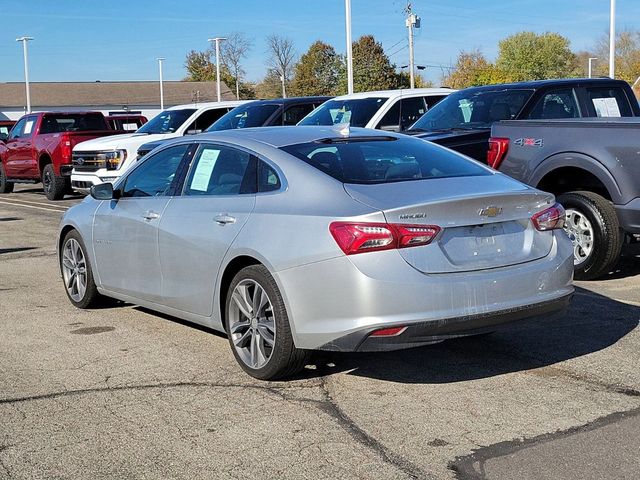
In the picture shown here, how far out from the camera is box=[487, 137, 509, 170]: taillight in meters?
8.83

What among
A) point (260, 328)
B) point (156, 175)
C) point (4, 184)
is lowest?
point (260, 328)

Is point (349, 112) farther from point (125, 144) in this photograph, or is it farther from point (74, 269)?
point (74, 269)

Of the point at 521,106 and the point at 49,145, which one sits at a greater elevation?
the point at 521,106

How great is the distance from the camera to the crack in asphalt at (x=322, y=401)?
4.17 m

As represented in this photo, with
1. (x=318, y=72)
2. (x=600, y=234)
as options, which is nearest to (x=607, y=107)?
(x=600, y=234)

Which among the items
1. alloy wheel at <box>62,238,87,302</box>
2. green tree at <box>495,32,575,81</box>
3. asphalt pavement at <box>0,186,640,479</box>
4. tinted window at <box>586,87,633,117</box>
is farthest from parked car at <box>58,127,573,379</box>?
green tree at <box>495,32,575,81</box>

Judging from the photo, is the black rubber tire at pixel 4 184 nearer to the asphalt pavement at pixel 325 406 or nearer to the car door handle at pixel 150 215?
the asphalt pavement at pixel 325 406

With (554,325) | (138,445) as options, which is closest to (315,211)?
(138,445)

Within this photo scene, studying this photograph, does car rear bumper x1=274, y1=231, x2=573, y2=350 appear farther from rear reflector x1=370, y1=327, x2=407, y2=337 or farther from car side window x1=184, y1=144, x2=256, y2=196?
car side window x1=184, y1=144, x2=256, y2=196

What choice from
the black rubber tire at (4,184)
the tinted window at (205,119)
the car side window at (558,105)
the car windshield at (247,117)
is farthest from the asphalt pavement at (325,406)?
the black rubber tire at (4,184)

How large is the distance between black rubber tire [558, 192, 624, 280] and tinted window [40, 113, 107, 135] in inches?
575

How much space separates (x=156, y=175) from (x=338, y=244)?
2395 millimetres

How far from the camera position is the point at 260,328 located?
5410mm

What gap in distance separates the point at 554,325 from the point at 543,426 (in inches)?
88.3
